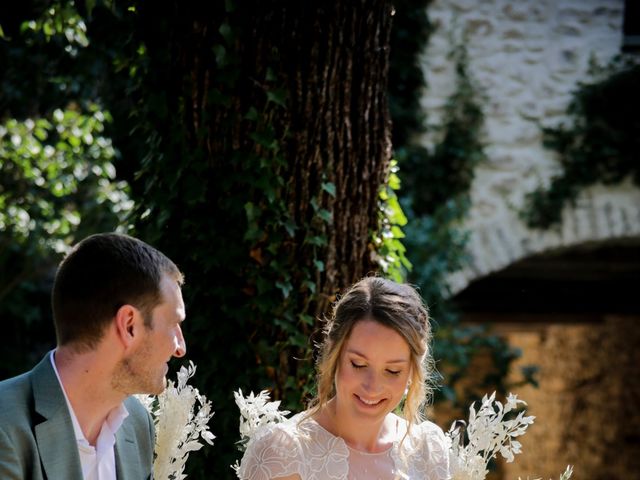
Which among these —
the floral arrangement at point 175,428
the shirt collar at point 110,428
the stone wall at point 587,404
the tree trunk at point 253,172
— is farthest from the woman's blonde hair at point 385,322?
the stone wall at point 587,404

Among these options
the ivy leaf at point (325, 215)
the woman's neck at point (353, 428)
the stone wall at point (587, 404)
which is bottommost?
the stone wall at point (587, 404)

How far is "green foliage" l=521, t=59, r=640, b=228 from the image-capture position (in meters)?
6.20

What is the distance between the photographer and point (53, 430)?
1.96 m

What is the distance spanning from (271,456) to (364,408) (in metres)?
0.26

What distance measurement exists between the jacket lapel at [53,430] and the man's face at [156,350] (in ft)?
0.44

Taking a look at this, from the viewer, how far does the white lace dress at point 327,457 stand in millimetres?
2396

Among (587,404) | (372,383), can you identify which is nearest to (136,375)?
(372,383)

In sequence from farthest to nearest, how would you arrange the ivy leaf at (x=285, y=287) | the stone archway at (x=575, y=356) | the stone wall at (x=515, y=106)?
the stone archway at (x=575, y=356), the stone wall at (x=515, y=106), the ivy leaf at (x=285, y=287)

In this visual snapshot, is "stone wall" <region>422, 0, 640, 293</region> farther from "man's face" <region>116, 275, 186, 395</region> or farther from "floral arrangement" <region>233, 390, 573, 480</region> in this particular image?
"man's face" <region>116, 275, 186, 395</region>

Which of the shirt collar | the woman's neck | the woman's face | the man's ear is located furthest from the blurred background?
the man's ear

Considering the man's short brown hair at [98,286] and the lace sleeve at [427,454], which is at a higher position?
the man's short brown hair at [98,286]

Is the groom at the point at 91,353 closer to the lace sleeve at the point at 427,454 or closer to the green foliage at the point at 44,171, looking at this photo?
the lace sleeve at the point at 427,454

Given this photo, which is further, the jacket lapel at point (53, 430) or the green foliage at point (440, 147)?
the green foliage at point (440, 147)

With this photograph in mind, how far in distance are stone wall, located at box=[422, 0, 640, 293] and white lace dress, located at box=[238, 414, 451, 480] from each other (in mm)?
3571
